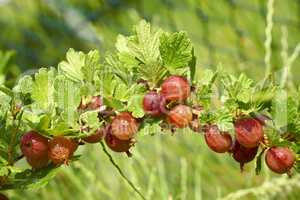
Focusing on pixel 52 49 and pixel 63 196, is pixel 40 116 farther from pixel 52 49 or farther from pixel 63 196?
pixel 52 49

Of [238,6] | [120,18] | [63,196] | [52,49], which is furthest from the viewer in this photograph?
[52,49]

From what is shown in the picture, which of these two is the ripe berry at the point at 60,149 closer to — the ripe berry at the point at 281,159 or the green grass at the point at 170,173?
the ripe berry at the point at 281,159

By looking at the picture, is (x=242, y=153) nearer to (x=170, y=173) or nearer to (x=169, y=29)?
(x=170, y=173)

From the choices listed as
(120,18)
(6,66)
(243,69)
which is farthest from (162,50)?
(120,18)

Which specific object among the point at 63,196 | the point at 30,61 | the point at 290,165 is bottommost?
the point at 63,196

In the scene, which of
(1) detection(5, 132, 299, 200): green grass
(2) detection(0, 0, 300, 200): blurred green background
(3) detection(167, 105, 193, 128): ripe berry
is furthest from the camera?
(1) detection(5, 132, 299, 200): green grass

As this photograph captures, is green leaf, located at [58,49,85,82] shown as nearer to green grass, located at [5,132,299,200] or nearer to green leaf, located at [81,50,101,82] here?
green leaf, located at [81,50,101,82]

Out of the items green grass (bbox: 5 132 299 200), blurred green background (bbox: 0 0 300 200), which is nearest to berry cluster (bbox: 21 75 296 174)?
blurred green background (bbox: 0 0 300 200)
